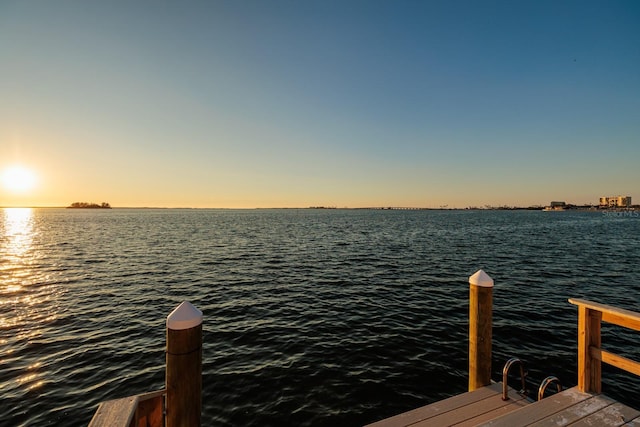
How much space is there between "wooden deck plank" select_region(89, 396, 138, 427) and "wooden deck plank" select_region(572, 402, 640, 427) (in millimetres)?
5097

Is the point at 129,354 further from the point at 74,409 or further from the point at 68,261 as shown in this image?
the point at 68,261

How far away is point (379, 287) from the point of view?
15.9 metres

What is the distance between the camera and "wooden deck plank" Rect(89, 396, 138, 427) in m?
2.60

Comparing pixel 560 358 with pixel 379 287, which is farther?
pixel 379 287

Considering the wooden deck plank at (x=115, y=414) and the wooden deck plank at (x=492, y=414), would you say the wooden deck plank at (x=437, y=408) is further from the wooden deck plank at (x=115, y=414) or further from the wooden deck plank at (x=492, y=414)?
the wooden deck plank at (x=115, y=414)

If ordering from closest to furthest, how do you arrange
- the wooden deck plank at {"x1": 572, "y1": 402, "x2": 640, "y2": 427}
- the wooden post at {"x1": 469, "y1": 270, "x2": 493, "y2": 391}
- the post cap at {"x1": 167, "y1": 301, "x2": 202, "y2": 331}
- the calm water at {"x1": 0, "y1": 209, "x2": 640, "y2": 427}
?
the post cap at {"x1": 167, "y1": 301, "x2": 202, "y2": 331}
the wooden deck plank at {"x1": 572, "y1": 402, "x2": 640, "y2": 427}
the wooden post at {"x1": 469, "y1": 270, "x2": 493, "y2": 391}
the calm water at {"x1": 0, "y1": 209, "x2": 640, "y2": 427}

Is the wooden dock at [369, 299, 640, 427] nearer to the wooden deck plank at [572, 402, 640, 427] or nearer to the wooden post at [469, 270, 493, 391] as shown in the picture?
the wooden deck plank at [572, 402, 640, 427]

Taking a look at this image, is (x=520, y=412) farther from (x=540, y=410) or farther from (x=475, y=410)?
(x=475, y=410)

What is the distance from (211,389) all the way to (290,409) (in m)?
2.09

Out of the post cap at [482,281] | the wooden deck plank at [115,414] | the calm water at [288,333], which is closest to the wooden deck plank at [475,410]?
the post cap at [482,281]

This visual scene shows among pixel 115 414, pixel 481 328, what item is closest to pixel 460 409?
pixel 481 328

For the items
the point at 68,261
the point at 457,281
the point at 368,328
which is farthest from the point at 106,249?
the point at 457,281

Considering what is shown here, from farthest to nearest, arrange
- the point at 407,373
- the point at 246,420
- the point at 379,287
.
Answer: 1. the point at 379,287
2. the point at 407,373
3. the point at 246,420

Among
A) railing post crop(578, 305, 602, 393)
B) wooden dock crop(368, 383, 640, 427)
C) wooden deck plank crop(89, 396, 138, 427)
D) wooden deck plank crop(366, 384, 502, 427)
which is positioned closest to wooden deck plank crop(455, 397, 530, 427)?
wooden dock crop(368, 383, 640, 427)
